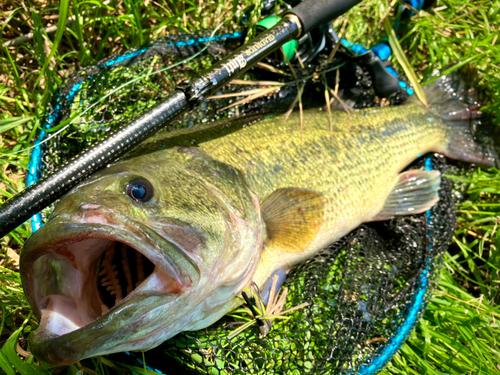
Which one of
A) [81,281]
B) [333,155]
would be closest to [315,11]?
[333,155]

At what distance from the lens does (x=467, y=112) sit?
11.7 ft

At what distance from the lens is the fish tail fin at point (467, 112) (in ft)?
11.5

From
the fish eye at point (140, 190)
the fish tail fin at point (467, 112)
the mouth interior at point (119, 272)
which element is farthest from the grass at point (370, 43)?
the fish eye at point (140, 190)

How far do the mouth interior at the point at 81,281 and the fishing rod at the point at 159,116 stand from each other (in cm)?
29

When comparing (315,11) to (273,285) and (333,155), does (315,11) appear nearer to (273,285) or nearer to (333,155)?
(333,155)

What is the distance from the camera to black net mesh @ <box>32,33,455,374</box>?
2.37m

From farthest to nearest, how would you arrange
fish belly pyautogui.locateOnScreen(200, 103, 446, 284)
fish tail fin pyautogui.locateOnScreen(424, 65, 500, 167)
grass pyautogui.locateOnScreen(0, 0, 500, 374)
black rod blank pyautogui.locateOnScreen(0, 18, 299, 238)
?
fish tail fin pyautogui.locateOnScreen(424, 65, 500, 167) → grass pyautogui.locateOnScreen(0, 0, 500, 374) → fish belly pyautogui.locateOnScreen(200, 103, 446, 284) → black rod blank pyautogui.locateOnScreen(0, 18, 299, 238)

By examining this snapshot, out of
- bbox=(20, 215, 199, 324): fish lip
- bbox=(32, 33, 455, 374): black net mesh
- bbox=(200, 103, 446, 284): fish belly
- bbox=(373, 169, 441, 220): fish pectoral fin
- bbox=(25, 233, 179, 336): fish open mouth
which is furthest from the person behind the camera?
bbox=(373, 169, 441, 220): fish pectoral fin

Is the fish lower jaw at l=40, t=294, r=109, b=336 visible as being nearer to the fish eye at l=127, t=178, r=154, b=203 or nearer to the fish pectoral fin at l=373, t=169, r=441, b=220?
the fish eye at l=127, t=178, r=154, b=203

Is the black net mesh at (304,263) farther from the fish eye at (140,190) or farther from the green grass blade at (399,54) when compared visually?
the fish eye at (140,190)

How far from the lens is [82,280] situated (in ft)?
5.80

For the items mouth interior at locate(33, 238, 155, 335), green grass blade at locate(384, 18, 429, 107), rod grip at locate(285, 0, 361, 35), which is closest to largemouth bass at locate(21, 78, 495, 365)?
mouth interior at locate(33, 238, 155, 335)

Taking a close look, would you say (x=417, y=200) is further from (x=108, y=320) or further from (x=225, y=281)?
(x=108, y=320)

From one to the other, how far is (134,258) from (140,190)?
445mm
